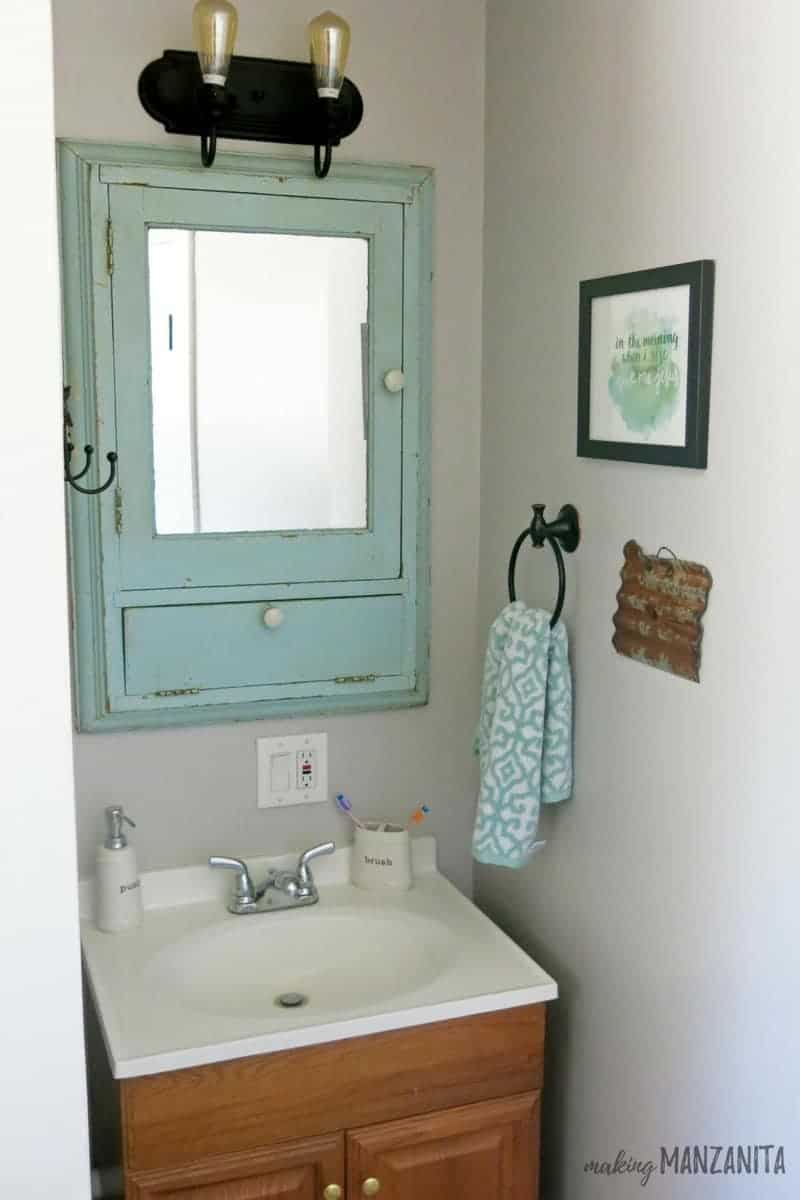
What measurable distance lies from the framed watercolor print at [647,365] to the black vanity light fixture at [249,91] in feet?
1.55

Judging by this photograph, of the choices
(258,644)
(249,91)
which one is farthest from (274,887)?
(249,91)

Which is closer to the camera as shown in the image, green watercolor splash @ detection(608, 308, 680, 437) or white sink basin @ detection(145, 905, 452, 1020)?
green watercolor splash @ detection(608, 308, 680, 437)

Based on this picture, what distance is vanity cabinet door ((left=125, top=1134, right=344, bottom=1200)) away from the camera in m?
1.57

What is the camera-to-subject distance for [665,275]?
145cm

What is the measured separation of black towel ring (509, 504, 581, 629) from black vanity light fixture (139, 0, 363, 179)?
0.61 meters

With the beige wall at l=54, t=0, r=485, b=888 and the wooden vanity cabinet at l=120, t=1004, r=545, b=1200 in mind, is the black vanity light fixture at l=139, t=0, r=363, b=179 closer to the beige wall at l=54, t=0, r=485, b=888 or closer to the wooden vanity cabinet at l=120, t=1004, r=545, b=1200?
the beige wall at l=54, t=0, r=485, b=888

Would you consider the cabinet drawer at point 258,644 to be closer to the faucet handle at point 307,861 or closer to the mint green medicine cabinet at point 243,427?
the mint green medicine cabinet at point 243,427

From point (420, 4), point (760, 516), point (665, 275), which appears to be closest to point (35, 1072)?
point (760, 516)

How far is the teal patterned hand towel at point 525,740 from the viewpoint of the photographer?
1707 millimetres

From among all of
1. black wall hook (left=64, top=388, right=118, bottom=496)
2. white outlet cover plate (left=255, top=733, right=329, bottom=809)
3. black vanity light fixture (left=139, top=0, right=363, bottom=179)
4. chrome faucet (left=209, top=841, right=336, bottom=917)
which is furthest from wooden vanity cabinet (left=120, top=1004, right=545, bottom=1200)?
black vanity light fixture (left=139, top=0, right=363, bottom=179)

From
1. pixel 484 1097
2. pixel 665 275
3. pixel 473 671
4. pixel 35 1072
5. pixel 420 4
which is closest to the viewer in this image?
pixel 35 1072

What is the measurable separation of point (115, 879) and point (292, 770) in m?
0.32

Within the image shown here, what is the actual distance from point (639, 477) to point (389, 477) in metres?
0.53

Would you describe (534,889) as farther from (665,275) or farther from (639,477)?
(665,275)
